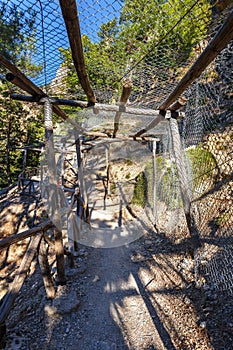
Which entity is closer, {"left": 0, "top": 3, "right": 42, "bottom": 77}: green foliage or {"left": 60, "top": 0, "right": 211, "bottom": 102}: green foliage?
{"left": 0, "top": 3, "right": 42, "bottom": 77}: green foliage

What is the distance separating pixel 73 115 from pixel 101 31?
1728mm

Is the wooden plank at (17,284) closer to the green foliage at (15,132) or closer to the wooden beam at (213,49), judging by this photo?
the wooden beam at (213,49)

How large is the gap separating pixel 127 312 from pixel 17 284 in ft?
3.57

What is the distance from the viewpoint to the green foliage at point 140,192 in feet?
16.1

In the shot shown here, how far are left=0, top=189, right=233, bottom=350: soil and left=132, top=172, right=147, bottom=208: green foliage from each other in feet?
7.75

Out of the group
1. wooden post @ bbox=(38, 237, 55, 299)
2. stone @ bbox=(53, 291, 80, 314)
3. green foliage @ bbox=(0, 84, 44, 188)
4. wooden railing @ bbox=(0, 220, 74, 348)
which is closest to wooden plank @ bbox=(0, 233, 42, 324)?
wooden railing @ bbox=(0, 220, 74, 348)

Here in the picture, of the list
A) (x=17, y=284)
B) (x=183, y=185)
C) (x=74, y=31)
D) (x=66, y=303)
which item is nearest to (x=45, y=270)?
(x=66, y=303)

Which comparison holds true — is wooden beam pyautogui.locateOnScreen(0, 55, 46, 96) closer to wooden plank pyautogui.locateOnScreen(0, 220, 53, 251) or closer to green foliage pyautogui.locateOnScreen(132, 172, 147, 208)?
wooden plank pyautogui.locateOnScreen(0, 220, 53, 251)

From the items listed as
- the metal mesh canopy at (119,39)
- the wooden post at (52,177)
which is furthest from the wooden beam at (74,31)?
the wooden post at (52,177)

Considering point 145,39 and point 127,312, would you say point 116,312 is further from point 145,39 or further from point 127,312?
A: point 145,39

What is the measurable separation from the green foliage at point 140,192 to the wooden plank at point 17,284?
11.7 feet

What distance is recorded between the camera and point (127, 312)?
176 centimetres

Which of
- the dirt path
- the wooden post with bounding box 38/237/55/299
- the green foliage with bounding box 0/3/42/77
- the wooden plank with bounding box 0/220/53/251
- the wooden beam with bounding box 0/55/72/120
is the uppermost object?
the green foliage with bounding box 0/3/42/77

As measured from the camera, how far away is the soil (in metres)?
1.41
